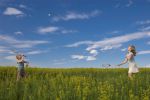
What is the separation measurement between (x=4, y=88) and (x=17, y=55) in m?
8.85

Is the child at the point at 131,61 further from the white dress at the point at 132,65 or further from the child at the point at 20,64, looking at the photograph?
the child at the point at 20,64

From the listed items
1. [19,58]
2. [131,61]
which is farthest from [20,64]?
[131,61]

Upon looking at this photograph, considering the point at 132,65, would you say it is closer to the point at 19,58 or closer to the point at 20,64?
the point at 20,64

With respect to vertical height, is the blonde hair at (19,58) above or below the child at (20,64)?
above

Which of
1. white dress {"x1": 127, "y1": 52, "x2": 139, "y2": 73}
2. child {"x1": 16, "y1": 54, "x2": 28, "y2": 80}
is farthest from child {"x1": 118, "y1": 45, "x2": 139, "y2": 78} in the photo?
child {"x1": 16, "y1": 54, "x2": 28, "y2": 80}

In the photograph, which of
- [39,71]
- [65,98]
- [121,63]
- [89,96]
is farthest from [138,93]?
[39,71]

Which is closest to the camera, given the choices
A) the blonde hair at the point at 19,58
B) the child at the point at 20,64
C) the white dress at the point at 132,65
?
the white dress at the point at 132,65

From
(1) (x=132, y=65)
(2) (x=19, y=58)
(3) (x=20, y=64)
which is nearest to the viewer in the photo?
(1) (x=132, y=65)

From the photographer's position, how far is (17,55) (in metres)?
21.5

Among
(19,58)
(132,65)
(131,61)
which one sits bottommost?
(132,65)

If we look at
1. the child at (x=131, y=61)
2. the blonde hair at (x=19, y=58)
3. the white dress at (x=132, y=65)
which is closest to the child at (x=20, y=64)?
the blonde hair at (x=19, y=58)

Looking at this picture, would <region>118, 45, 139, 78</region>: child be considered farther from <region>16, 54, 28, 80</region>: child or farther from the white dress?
<region>16, 54, 28, 80</region>: child

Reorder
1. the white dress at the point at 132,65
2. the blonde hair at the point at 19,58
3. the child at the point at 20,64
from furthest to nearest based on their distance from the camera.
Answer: the blonde hair at the point at 19,58, the child at the point at 20,64, the white dress at the point at 132,65

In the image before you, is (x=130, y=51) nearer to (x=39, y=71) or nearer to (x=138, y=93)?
(x=138, y=93)
